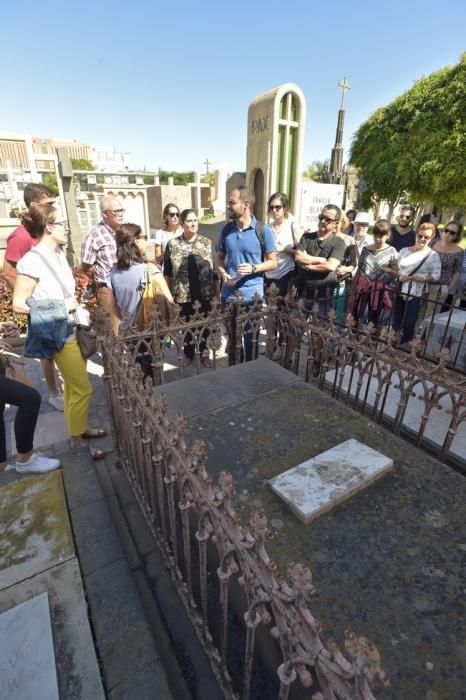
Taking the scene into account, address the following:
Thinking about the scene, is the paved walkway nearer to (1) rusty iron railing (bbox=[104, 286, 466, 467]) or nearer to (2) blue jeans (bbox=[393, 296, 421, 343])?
(1) rusty iron railing (bbox=[104, 286, 466, 467])

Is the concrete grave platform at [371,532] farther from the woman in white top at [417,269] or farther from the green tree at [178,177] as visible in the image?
the green tree at [178,177]

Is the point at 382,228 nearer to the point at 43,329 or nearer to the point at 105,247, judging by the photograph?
the point at 105,247

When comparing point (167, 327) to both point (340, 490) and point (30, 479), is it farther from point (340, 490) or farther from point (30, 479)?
point (340, 490)

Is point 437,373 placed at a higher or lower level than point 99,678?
higher

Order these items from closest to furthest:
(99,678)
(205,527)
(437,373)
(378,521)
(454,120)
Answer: (205,527)
(99,678)
(378,521)
(437,373)
(454,120)

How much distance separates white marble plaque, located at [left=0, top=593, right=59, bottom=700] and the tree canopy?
20.2m

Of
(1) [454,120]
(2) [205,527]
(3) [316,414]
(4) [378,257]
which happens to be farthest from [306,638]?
(1) [454,120]

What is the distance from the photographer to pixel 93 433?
3461 millimetres

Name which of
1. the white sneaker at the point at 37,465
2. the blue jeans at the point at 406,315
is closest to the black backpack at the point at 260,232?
the blue jeans at the point at 406,315

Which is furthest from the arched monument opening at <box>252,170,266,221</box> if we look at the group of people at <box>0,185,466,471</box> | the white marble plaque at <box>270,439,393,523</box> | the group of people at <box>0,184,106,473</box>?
→ the white marble plaque at <box>270,439,393,523</box>

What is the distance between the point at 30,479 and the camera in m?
2.71

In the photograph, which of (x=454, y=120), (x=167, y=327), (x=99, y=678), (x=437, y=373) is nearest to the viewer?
(x=99, y=678)

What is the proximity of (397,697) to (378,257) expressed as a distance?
4725 millimetres

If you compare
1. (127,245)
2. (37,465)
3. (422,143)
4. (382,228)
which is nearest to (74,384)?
(37,465)
